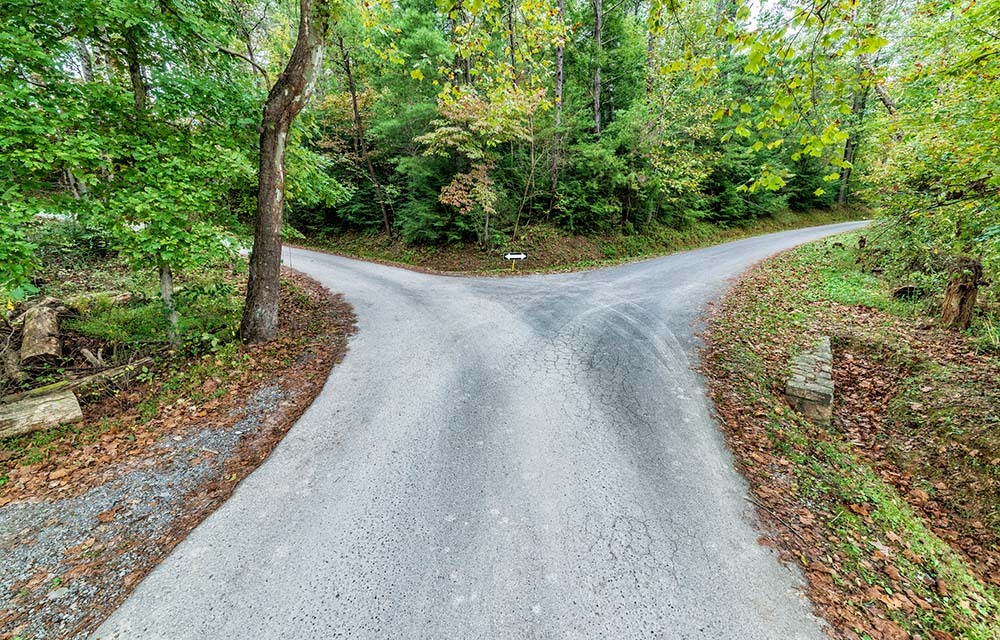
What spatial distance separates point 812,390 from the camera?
5.01m

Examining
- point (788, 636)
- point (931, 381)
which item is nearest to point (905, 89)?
point (931, 381)

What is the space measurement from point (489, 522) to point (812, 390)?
4582mm

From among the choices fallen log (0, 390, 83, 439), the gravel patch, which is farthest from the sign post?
fallen log (0, 390, 83, 439)

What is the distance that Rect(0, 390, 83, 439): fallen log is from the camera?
4207 millimetres

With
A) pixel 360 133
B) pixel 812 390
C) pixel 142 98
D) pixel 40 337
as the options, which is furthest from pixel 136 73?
pixel 360 133

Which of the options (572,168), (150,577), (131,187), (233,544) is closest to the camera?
(150,577)

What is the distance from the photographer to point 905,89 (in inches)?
287

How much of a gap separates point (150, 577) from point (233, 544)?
50 cm

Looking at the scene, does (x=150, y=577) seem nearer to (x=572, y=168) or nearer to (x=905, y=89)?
(x=905, y=89)

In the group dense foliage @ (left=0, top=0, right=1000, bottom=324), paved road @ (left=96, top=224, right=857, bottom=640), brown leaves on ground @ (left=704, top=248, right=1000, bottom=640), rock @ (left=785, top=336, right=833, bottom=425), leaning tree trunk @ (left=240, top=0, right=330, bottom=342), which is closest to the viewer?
paved road @ (left=96, top=224, right=857, bottom=640)

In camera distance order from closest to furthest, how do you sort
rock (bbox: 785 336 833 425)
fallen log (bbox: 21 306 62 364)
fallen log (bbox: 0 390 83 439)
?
fallen log (bbox: 0 390 83 439), rock (bbox: 785 336 833 425), fallen log (bbox: 21 306 62 364)

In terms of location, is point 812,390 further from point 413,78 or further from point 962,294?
point 413,78

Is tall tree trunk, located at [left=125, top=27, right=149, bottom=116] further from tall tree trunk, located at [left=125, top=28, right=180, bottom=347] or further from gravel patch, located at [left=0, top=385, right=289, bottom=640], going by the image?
gravel patch, located at [left=0, top=385, right=289, bottom=640]

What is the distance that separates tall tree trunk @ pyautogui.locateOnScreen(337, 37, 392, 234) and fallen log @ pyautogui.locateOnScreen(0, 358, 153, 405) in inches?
514
